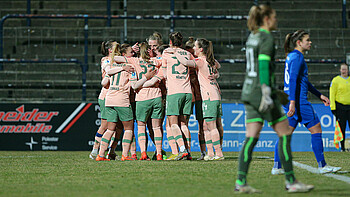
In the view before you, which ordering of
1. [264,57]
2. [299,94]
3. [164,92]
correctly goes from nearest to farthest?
[264,57], [299,94], [164,92]

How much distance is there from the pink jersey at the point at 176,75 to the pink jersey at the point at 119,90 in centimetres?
78

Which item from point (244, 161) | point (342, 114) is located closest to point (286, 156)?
point (244, 161)

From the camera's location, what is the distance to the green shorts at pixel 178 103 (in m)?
9.70

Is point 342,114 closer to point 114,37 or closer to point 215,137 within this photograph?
point 215,137

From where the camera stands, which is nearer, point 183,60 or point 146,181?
point 146,181

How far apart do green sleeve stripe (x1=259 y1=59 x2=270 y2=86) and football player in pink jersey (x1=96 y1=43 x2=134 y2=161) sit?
197 inches

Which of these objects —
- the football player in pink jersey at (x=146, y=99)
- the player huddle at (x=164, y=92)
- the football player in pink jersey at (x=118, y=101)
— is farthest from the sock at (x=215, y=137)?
the football player in pink jersey at (x=118, y=101)

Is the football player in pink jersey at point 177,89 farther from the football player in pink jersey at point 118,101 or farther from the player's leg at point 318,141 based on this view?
the player's leg at point 318,141

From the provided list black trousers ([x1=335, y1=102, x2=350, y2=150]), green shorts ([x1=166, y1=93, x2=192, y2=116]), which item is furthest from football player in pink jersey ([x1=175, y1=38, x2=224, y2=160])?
black trousers ([x1=335, y1=102, x2=350, y2=150])

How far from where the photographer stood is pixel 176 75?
384 inches

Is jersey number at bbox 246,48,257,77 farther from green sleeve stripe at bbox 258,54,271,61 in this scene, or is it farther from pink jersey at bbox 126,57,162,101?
pink jersey at bbox 126,57,162,101

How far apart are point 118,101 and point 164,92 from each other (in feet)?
3.37

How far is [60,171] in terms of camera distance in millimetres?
7859

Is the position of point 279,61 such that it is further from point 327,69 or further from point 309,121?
point 309,121
